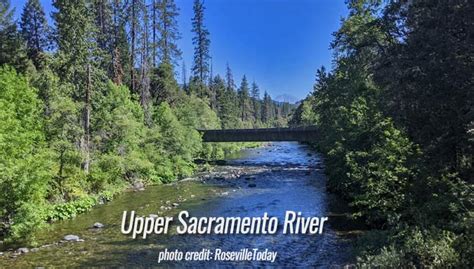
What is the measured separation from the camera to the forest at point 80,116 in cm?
1688

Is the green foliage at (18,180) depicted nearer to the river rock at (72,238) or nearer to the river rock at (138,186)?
the river rock at (72,238)

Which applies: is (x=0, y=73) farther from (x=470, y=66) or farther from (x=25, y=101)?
(x=470, y=66)

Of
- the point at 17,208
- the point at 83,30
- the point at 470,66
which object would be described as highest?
the point at 83,30

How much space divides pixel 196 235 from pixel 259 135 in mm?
36585

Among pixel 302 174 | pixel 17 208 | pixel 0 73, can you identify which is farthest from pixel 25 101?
pixel 302 174

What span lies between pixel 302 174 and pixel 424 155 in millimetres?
25990

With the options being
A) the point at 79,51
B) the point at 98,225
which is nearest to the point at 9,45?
the point at 79,51

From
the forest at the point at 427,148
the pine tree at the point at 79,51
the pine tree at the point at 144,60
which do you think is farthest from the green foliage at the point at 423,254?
the pine tree at the point at 144,60

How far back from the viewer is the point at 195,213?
21.9 metres

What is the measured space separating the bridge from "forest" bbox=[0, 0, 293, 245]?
242 inches

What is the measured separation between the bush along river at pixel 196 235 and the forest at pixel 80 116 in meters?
1.45

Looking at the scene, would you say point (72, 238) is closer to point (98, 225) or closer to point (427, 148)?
point (98, 225)

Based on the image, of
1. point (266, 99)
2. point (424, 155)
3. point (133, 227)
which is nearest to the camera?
point (424, 155)

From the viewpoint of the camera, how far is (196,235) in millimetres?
17812
